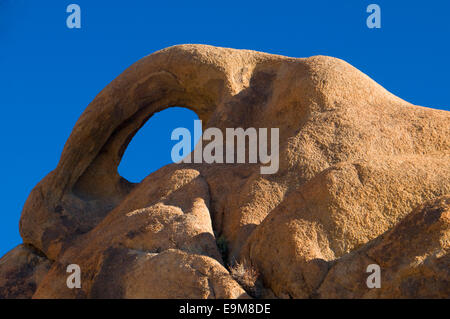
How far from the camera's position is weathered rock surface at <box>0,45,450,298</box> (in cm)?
556

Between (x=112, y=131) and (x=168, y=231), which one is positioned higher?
(x=112, y=131)

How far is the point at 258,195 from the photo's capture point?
7.32 meters

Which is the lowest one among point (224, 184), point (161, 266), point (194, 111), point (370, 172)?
point (161, 266)

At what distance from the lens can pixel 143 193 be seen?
27.6ft

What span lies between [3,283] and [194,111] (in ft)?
13.4

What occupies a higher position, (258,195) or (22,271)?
(258,195)

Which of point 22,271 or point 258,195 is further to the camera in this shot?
point 22,271

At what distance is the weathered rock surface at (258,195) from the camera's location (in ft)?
18.2

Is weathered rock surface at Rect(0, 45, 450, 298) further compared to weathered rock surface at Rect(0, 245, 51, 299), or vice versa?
weathered rock surface at Rect(0, 245, 51, 299)

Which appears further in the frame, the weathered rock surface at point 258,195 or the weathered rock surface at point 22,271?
the weathered rock surface at point 22,271
